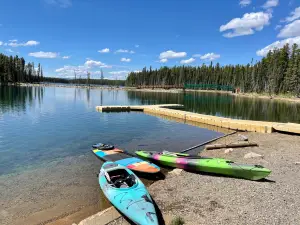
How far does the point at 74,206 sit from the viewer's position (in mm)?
9617

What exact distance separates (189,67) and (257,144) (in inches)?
5684

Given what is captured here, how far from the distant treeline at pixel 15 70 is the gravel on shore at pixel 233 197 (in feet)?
440

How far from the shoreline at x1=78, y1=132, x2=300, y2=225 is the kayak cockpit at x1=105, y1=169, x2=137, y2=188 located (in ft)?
3.63

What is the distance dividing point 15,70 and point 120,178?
148 m

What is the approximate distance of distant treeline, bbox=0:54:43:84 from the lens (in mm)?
119244

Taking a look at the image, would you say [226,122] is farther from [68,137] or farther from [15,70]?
[15,70]

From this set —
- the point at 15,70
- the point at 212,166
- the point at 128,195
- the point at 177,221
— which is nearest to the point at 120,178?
the point at 128,195

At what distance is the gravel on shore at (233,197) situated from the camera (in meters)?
7.71

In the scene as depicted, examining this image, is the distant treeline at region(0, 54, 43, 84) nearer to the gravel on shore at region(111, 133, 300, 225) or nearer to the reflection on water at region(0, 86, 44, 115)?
the reflection on water at region(0, 86, 44, 115)

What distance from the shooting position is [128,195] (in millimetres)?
8461

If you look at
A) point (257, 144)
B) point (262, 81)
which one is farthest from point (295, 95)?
point (257, 144)

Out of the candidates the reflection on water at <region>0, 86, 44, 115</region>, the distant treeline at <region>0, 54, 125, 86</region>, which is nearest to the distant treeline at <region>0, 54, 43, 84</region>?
the distant treeline at <region>0, 54, 125, 86</region>

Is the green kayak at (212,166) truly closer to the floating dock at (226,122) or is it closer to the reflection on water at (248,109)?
the floating dock at (226,122)

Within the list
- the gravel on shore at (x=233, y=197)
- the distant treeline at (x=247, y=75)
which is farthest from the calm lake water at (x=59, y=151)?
the distant treeline at (x=247, y=75)
